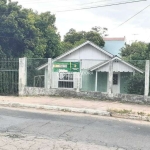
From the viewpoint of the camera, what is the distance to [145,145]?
18.5 ft

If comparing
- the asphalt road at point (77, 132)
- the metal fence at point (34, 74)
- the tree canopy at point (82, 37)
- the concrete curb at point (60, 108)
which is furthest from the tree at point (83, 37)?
the asphalt road at point (77, 132)

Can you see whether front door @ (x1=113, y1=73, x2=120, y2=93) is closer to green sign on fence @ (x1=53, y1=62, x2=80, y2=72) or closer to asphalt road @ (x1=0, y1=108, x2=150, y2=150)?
green sign on fence @ (x1=53, y1=62, x2=80, y2=72)

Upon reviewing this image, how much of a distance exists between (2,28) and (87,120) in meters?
10.3

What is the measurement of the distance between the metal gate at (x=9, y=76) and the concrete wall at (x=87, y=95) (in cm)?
113

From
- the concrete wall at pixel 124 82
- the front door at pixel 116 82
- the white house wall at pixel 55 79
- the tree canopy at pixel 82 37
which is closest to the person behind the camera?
the concrete wall at pixel 124 82

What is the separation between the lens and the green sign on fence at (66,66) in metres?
12.8

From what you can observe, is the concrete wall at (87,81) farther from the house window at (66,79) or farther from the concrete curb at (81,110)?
the concrete curb at (81,110)

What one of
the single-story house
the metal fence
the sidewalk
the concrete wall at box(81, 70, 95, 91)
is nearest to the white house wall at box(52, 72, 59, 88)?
the single-story house

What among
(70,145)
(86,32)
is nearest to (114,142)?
(70,145)

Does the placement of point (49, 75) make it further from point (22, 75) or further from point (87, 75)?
point (87, 75)

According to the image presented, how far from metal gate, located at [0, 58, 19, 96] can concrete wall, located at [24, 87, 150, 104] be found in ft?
3.69

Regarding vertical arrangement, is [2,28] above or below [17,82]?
above

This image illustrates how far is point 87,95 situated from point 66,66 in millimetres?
1900

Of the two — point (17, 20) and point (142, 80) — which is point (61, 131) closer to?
point (142, 80)
